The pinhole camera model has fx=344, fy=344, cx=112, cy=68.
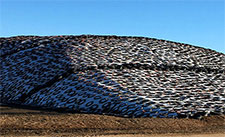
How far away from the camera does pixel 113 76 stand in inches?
535

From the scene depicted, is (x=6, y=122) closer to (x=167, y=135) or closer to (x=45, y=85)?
(x=167, y=135)

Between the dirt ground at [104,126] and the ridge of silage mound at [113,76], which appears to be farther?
the ridge of silage mound at [113,76]

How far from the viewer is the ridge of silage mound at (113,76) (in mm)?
10836

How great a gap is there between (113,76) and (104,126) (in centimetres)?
539

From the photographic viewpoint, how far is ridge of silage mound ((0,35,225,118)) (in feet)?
35.6

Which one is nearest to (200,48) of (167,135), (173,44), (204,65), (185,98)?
(173,44)

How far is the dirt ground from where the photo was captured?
296 inches

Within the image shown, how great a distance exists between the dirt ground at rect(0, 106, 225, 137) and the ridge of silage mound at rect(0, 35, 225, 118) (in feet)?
2.42

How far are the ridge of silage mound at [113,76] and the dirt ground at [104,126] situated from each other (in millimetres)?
739

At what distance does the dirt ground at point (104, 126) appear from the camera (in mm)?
7512

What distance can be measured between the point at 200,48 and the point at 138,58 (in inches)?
276

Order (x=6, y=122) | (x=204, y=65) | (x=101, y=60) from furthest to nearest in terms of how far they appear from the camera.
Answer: (x=204, y=65)
(x=101, y=60)
(x=6, y=122)

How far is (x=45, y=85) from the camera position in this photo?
1382 centimetres

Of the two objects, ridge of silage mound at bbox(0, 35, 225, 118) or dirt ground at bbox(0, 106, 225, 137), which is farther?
ridge of silage mound at bbox(0, 35, 225, 118)
